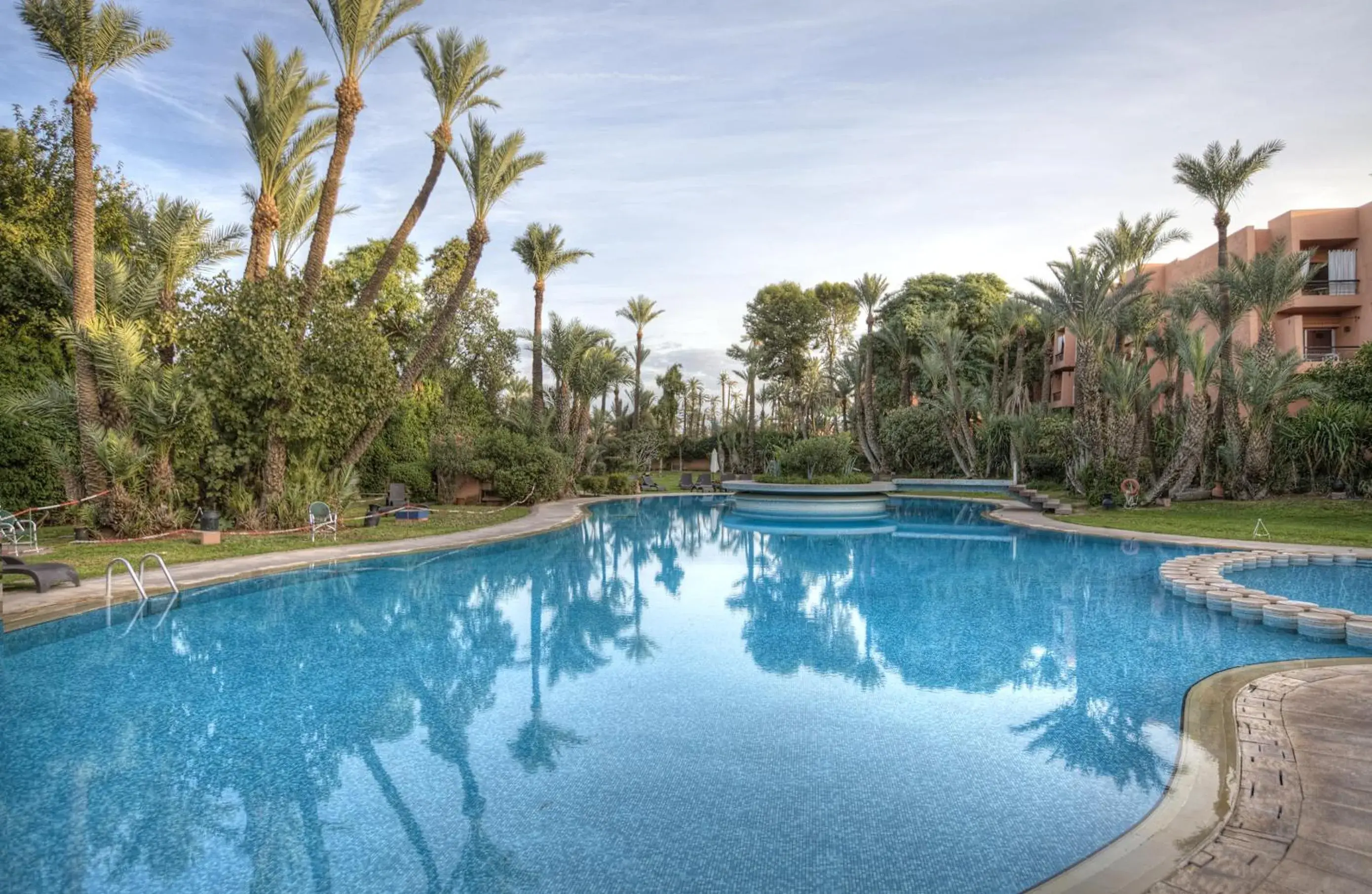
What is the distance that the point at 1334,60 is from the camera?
44.8 feet

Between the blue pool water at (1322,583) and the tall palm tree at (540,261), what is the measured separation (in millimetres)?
20465

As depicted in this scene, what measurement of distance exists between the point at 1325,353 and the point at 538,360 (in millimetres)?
27625

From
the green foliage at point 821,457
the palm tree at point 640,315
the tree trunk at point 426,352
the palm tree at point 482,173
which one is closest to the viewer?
the tree trunk at point 426,352

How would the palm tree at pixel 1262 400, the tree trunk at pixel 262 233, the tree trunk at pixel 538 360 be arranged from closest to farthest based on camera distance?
the tree trunk at pixel 262 233
the palm tree at pixel 1262 400
the tree trunk at pixel 538 360

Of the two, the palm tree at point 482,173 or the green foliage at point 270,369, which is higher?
the palm tree at point 482,173

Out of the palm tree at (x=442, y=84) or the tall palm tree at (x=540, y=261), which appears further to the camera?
the tall palm tree at (x=540, y=261)

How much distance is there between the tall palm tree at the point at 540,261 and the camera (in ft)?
85.1

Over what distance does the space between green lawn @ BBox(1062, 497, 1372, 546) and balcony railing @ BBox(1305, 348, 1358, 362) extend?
9.18 m

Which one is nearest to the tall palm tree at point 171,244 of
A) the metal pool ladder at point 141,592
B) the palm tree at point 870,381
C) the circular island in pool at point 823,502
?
the metal pool ladder at point 141,592

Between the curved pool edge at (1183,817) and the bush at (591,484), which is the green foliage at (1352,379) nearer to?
the curved pool edge at (1183,817)

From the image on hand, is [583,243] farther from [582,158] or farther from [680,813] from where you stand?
[680,813]

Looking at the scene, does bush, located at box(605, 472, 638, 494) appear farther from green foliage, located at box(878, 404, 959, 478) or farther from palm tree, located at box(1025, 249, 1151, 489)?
palm tree, located at box(1025, 249, 1151, 489)

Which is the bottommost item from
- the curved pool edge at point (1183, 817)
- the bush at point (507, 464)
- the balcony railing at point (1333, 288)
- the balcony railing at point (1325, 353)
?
the curved pool edge at point (1183, 817)

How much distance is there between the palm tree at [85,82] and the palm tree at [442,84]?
4.72 m
